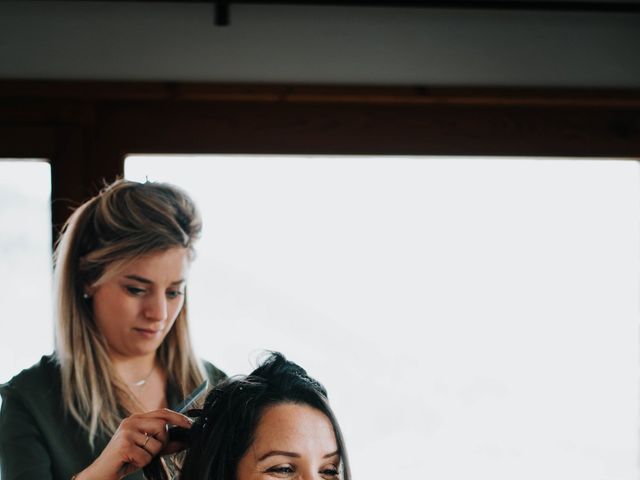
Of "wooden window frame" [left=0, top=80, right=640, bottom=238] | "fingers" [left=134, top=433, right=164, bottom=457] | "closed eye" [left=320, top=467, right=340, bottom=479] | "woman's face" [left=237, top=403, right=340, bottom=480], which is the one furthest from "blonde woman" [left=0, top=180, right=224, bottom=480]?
"closed eye" [left=320, top=467, right=340, bottom=479]

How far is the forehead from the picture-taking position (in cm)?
254

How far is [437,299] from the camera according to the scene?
2.89m

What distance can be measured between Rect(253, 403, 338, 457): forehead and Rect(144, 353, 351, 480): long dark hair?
2 cm

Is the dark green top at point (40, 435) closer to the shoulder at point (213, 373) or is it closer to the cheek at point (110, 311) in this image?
the cheek at point (110, 311)

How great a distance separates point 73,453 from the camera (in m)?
2.61

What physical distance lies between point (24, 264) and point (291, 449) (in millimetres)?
1005

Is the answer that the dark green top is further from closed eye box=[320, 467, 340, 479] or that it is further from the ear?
closed eye box=[320, 467, 340, 479]

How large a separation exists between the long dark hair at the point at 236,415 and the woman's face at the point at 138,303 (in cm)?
27

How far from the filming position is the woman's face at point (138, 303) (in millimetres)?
2711

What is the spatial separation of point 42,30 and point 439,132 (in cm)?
133

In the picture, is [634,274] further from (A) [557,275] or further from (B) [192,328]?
(B) [192,328]

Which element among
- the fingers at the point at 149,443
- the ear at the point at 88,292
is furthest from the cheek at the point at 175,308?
the fingers at the point at 149,443

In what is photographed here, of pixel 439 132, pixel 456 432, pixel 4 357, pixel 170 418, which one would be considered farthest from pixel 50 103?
pixel 456 432

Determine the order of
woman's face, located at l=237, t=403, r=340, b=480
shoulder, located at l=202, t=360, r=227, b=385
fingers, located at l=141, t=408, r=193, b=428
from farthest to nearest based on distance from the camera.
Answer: shoulder, located at l=202, t=360, r=227, b=385
fingers, located at l=141, t=408, r=193, b=428
woman's face, located at l=237, t=403, r=340, b=480
